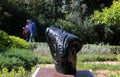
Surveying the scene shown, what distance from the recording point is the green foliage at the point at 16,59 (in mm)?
10413

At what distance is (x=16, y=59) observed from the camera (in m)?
10.9

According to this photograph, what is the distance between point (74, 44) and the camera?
25.1ft

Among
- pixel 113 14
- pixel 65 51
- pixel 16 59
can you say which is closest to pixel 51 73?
pixel 65 51

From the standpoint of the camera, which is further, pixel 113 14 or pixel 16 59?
pixel 113 14

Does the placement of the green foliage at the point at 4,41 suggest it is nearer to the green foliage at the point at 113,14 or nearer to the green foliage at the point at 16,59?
the green foliage at the point at 16,59

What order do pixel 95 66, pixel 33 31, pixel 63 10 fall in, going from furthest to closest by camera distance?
pixel 63 10, pixel 33 31, pixel 95 66

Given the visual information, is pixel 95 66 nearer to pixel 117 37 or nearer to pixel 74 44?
pixel 74 44

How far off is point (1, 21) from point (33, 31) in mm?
2858

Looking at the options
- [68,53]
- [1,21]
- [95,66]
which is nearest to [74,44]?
[68,53]

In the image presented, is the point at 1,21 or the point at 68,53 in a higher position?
the point at 68,53

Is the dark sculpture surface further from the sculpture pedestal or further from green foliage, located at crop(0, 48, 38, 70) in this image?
green foliage, located at crop(0, 48, 38, 70)

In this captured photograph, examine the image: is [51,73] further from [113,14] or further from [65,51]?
[113,14]

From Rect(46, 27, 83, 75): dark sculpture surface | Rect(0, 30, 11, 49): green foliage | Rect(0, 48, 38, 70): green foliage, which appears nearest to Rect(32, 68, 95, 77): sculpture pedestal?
Rect(46, 27, 83, 75): dark sculpture surface

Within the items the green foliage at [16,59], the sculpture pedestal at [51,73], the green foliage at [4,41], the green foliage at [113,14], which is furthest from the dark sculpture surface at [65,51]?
the green foliage at [4,41]
